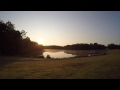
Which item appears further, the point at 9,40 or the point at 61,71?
the point at 9,40

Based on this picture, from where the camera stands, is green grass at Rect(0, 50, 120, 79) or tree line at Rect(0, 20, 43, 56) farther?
tree line at Rect(0, 20, 43, 56)

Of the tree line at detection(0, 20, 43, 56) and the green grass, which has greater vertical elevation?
the tree line at detection(0, 20, 43, 56)

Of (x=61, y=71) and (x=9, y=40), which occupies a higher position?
(x=9, y=40)

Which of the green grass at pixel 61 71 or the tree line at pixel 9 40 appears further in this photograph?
the tree line at pixel 9 40

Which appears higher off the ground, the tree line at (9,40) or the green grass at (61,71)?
the tree line at (9,40)
